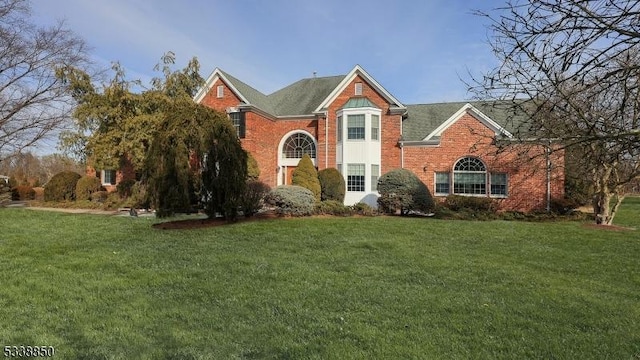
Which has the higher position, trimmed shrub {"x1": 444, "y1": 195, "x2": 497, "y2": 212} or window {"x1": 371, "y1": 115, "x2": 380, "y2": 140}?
window {"x1": 371, "y1": 115, "x2": 380, "y2": 140}

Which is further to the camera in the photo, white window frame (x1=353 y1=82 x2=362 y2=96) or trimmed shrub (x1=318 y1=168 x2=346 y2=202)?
white window frame (x1=353 y1=82 x2=362 y2=96)

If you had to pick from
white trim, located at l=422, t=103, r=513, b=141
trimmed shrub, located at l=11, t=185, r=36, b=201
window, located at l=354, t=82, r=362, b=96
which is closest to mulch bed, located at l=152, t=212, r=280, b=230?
window, located at l=354, t=82, r=362, b=96

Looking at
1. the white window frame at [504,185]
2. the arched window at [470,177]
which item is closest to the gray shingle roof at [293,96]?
the arched window at [470,177]

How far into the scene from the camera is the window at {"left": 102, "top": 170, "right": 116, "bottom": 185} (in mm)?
26125

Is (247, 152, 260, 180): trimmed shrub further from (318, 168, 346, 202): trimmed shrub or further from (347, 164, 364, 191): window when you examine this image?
(347, 164, 364, 191): window

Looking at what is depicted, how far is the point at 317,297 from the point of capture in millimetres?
5328

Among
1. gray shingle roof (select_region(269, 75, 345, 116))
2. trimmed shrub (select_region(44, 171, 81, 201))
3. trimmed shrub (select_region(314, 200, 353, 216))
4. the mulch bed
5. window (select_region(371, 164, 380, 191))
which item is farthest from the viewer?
gray shingle roof (select_region(269, 75, 345, 116))

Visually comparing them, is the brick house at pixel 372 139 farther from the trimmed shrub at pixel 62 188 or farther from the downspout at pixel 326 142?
the trimmed shrub at pixel 62 188

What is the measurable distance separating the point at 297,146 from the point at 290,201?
10.1 m

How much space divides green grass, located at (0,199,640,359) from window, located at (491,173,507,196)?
951 centimetres

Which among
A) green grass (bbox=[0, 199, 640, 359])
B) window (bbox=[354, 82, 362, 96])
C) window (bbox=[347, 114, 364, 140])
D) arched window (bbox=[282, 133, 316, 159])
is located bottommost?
green grass (bbox=[0, 199, 640, 359])

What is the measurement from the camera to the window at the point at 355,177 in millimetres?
21531

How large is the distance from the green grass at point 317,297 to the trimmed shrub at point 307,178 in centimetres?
925

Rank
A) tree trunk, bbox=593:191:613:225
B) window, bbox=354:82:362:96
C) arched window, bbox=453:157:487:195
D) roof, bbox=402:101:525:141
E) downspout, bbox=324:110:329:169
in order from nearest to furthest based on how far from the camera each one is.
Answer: tree trunk, bbox=593:191:613:225 < arched window, bbox=453:157:487:195 < roof, bbox=402:101:525:141 < window, bbox=354:82:362:96 < downspout, bbox=324:110:329:169
